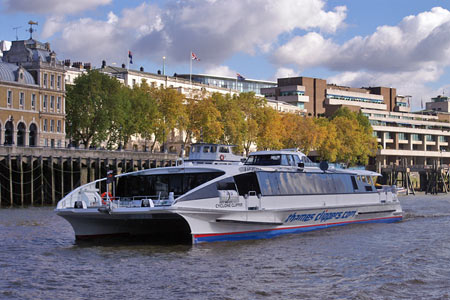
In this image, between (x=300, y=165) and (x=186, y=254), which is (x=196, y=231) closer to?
(x=186, y=254)

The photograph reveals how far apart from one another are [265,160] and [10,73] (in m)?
50.3

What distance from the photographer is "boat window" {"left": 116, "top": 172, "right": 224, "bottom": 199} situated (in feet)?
115

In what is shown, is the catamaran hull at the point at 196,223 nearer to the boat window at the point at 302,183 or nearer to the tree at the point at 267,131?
the boat window at the point at 302,183

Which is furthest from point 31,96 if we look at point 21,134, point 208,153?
point 208,153

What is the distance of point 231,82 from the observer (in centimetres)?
17625

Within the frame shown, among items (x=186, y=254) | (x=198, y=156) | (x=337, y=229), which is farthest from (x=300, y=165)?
(x=186, y=254)

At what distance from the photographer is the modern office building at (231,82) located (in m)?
164

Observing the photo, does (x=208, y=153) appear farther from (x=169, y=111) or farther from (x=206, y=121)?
(x=169, y=111)

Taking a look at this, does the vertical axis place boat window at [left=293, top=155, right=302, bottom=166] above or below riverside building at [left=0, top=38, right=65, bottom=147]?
below

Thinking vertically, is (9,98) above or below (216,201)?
above

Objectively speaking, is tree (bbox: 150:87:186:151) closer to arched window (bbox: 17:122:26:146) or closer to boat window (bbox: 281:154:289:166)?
arched window (bbox: 17:122:26:146)

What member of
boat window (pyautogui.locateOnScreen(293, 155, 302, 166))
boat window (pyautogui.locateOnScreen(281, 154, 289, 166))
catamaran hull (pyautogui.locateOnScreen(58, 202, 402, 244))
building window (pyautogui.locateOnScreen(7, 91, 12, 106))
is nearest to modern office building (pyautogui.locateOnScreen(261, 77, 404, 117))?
building window (pyautogui.locateOnScreen(7, 91, 12, 106))

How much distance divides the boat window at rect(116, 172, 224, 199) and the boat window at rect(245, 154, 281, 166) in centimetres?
621

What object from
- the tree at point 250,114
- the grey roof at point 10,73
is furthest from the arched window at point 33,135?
the tree at point 250,114
